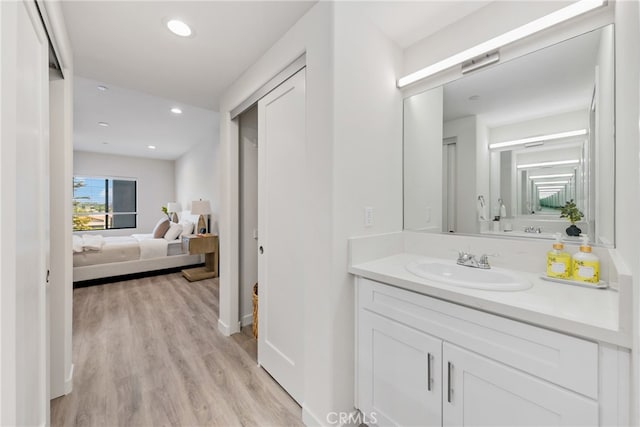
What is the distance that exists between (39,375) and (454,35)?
8.95 ft

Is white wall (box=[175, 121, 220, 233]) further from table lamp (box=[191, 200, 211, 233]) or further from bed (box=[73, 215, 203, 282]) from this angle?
bed (box=[73, 215, 203, 282])

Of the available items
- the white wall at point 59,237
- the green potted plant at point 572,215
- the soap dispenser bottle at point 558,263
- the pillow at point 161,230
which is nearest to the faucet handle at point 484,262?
the soap dispenser bottle at point 558,263

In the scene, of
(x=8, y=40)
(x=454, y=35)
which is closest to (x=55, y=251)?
(x=8, y=40)

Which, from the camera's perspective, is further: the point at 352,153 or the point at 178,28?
the point at 178,28

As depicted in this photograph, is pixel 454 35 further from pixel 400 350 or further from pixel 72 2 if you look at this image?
pixel 72 2

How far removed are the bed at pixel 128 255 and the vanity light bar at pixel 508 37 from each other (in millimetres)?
4744

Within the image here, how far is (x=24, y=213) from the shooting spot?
0.92 m

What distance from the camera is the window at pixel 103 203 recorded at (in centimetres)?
643

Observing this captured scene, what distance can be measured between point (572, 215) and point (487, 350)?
865 mm

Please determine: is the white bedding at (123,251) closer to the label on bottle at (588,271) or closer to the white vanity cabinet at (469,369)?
the white vanity cabinet at (469,369)

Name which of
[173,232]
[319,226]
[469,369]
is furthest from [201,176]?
[469,369]

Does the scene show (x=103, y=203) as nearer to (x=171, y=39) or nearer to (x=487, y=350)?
(x=171, y=39)

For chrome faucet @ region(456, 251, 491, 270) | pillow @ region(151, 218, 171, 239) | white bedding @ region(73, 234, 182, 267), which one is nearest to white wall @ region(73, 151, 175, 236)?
pillow @ region(151, 218, 171, 239)

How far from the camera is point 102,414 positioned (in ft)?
5.11
